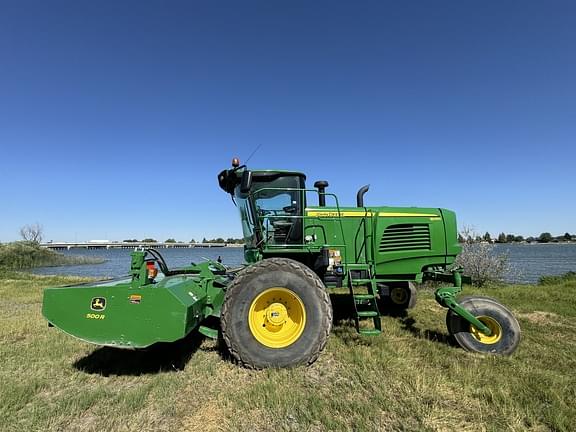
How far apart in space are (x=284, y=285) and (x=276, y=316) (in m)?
0.45

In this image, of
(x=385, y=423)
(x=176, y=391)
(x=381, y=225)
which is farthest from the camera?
(x=381, y=225)

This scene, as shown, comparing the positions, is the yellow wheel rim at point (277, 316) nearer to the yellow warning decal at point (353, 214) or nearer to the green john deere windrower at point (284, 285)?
the green john deere windrower at point (284, 285)

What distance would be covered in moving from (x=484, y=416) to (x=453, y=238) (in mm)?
3337

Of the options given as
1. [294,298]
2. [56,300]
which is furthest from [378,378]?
[56,300]

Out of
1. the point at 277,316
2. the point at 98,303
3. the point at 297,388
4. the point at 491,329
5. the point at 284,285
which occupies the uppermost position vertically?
the point at 284,285

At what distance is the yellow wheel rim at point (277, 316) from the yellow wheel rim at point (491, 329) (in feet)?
8.49

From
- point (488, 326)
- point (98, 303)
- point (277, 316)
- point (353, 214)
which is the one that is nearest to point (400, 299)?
point (488, 326)

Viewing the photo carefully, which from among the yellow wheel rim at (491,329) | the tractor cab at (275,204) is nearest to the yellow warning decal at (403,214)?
the tractor cab at (275,204)

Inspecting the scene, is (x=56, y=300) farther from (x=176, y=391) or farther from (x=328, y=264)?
→ (x=328, y=264)

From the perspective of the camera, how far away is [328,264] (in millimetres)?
5168

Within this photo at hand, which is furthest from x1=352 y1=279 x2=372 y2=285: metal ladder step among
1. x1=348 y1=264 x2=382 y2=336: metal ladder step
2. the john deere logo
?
the john deere logo

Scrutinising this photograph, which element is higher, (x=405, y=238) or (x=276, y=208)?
(x=276, y=208)

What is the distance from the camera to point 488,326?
16.8 feet

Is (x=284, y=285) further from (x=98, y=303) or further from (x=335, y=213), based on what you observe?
(x=98, y=303)
